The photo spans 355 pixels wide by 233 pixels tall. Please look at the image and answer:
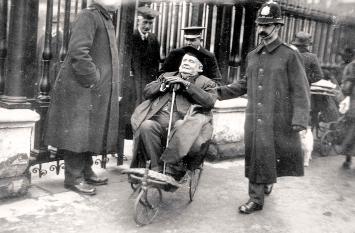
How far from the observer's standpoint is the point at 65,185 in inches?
206

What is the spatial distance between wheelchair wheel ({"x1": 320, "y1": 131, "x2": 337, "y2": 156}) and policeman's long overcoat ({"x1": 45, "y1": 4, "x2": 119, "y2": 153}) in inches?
173

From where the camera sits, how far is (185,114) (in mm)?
5215

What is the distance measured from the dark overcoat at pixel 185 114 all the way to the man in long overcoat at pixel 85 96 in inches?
16.1

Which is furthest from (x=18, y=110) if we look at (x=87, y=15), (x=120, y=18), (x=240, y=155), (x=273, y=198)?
(x=240, y=155)

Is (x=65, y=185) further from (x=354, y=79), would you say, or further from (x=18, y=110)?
(x=354, y=79)

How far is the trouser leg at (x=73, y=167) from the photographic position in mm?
5117

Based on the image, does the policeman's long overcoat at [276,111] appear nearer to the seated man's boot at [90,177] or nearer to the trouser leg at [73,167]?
the seated man's boot at [90,177]

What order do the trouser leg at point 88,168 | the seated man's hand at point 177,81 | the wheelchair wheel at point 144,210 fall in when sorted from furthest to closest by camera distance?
the trouser leg at point 88,168
the seated man's hand at point 177,81
the wheelchair wheel at point 144,210

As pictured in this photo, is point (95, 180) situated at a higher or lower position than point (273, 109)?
lower

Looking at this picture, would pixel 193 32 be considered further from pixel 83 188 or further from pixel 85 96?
pixel 83 188

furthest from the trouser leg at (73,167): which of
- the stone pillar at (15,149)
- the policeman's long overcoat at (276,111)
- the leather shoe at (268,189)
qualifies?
the leather shoe at (268,189)

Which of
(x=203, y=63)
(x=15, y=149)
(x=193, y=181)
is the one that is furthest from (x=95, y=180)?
(x=203, y=63)

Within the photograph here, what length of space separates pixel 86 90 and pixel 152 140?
0.92 meters

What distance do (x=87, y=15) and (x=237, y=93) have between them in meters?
1.91
